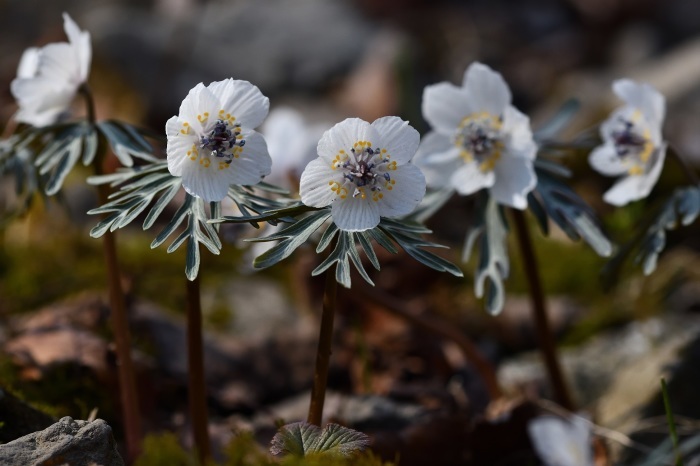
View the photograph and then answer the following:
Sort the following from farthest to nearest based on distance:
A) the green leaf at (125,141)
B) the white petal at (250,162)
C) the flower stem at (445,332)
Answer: the flower stem at (445,332)
the green leaf at (125,141)
the white petal at (250,162)

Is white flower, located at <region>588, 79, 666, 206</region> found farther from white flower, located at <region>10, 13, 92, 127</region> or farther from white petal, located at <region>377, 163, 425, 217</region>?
white flower, located at <region>10, 13, 92, 127</region>

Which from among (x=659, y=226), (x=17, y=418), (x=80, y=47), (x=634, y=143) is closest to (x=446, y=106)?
(x=634, y=143)

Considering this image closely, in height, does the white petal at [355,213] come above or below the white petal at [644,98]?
below

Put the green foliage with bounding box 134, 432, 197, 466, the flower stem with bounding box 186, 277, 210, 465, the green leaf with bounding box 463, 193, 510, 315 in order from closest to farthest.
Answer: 1. the green foliage with bounding box 134, 432, 197, 466
2. the flower stem with bounding box 186, 277, 210, 465
3. the green leaf with bounding box 463, 193, 510, 315

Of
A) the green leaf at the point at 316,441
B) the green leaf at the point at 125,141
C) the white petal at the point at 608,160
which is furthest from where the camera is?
the white petal at the point at 608,160

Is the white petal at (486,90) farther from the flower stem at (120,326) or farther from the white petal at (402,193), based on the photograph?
the flower stem at (120,326)

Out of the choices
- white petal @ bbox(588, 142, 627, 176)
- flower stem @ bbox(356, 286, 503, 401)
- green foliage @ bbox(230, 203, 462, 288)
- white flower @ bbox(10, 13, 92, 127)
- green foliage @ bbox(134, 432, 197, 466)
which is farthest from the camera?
flower stem @ bbox(356, 286, 503, 401)

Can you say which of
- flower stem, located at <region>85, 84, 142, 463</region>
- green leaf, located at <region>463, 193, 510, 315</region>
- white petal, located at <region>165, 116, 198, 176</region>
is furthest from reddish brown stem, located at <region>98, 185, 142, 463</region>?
green leaf, located at <region>463, 193, 510, 315</region>

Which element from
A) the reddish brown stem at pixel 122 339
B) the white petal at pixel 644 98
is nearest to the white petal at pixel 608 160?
the white petal at pixel 644 98

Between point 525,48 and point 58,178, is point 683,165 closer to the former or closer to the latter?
point 58,178
